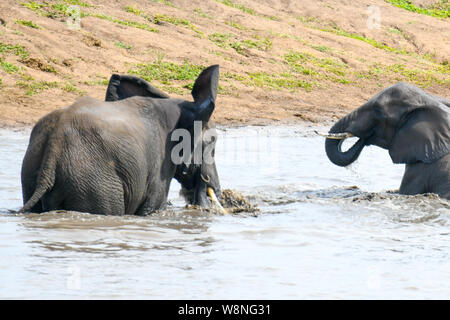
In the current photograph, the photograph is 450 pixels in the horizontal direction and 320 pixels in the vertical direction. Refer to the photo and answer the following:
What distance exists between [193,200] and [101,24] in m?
12.3

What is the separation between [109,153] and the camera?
268 inches

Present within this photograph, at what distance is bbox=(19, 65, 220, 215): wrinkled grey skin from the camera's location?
6617 mm

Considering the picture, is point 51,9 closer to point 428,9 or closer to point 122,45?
point 122,45

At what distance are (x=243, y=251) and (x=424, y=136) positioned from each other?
352 cm

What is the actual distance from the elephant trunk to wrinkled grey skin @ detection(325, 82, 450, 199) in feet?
0.04

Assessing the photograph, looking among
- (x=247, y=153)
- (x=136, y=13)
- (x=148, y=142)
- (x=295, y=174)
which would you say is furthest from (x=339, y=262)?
(x=136, y=13)

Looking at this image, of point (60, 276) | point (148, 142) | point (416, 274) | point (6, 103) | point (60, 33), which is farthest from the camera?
point (60, 33)

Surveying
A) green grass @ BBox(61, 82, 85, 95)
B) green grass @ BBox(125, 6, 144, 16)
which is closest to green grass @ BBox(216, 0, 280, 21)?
green grass @ BBox(125, 6, 144, 16)

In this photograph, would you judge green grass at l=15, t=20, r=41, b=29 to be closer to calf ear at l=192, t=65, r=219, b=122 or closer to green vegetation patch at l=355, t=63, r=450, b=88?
green vegetation patch at l=355, t=63, r=450, b=88

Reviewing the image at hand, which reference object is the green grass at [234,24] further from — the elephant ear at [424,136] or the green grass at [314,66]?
the elephant ear at [424,136]

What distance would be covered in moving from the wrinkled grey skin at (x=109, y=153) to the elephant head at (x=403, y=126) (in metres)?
2.55

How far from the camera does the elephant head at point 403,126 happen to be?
9461 millimetres

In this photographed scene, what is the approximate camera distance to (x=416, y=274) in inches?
242
